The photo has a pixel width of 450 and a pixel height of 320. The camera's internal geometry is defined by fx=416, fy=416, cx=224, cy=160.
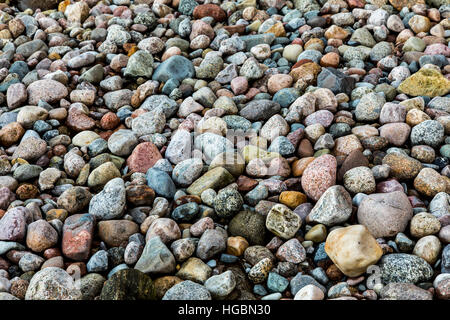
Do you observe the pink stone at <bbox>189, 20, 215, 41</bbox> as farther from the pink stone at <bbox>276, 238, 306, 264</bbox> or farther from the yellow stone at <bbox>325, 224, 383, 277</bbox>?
the yellow stone at <bbox>325, 224, 383, 277</bbox>

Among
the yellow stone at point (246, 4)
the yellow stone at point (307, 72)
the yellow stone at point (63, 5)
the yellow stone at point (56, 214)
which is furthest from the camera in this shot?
the yellow stone at point (63, 5)

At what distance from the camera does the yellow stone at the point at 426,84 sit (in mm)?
3113

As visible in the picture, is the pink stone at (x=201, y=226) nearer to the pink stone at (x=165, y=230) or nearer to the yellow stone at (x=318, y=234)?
the pink stone at (x=165, y=230)

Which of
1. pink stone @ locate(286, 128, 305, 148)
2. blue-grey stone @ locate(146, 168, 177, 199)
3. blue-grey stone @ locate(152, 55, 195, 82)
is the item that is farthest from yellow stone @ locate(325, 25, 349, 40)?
blue-grey stone @ locate(146, 168, 177, 199)

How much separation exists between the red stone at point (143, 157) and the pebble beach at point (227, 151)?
0.03 ft

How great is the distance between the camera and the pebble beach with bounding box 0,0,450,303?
2.04 m

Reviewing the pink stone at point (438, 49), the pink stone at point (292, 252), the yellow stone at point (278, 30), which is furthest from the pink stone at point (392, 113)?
the yellow stone at point (278, 30)

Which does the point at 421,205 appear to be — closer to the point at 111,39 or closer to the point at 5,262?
the point at 5,262

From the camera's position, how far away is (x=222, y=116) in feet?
10.1

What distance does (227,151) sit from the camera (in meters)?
2.75

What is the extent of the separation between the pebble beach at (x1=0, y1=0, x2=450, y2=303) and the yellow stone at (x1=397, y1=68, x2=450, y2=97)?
0.01m

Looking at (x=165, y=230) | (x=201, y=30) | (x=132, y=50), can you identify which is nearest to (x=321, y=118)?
(x=165, y=230)

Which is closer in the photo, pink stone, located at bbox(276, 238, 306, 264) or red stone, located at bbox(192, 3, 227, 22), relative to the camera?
pink stone, located at bbox(276, 238, 306, 264)

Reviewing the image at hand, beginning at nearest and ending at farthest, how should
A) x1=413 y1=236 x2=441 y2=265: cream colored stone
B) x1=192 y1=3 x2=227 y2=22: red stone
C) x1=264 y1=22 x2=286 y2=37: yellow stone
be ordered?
x1=413 y1=236 x2=441 y2=265: cream colored stone
x1=264 y1=22 x2=286 y2=37: yellow stone
x1=192 y1=3 x2=227 y2=22: red stone
